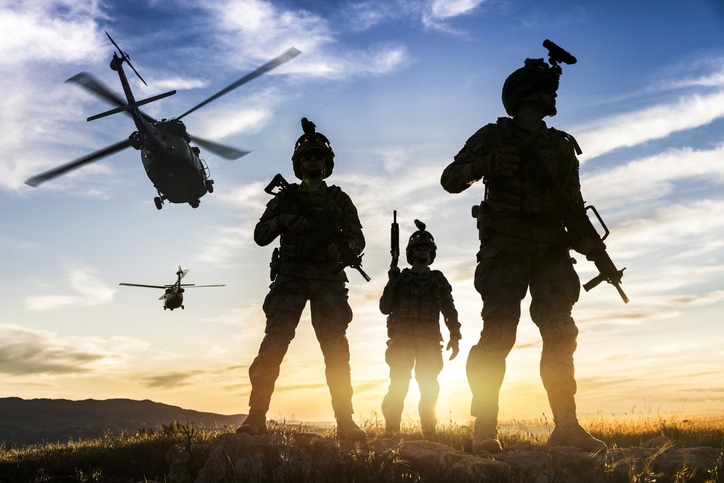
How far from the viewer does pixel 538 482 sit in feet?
14.7

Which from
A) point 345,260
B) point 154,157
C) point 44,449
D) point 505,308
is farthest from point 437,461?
point 154,157

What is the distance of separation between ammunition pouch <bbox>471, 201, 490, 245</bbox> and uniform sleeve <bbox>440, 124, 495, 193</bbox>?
0.23 m

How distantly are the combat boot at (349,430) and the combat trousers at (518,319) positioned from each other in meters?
1.23

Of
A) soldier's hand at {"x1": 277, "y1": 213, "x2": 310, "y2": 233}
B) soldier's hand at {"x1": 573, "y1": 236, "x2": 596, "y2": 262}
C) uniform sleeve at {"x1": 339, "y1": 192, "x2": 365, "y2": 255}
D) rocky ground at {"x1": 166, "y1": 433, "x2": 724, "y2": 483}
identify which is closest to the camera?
rocky ground at {"x1": 166, "y1": 433, "x2": 724, "y2": 483}

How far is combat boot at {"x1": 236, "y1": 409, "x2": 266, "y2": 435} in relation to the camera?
628cm

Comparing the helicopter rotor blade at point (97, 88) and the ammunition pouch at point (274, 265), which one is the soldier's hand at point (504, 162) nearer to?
the ammunition pouch at point (274, 265)

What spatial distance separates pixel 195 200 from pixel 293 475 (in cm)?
3185

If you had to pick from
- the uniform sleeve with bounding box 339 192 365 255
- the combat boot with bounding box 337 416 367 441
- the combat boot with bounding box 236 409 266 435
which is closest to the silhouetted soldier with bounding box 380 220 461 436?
the uniform sleeve with bounding box 339 192 365 255

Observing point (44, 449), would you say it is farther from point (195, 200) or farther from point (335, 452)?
point (195, 200)

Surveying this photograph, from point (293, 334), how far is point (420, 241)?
319 centimetres

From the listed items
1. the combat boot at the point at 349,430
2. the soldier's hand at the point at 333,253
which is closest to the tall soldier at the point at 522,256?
the combat boot at the point at 349,430

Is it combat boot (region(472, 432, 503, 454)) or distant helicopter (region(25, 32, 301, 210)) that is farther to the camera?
distant helicopter (region(25, 32, 301, 210))

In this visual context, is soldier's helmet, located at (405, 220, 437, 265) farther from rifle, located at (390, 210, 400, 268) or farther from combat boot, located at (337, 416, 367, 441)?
combat boot, located at (337, 416, 367, 441)

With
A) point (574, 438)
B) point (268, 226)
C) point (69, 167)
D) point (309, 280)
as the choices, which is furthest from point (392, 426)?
point (69, 167)
